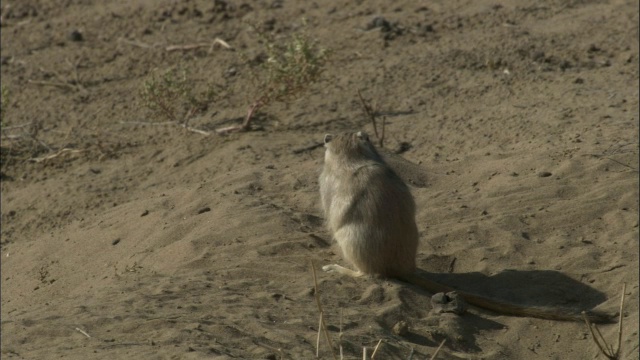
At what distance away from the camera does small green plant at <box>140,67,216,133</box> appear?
953 cm

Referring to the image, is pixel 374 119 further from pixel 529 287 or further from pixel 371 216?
pixel 529 287

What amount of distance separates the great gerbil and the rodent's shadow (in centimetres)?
25

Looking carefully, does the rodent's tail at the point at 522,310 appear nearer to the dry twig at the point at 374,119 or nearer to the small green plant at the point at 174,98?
the dry twig at the point at 374,119

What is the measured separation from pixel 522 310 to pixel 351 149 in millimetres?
1571

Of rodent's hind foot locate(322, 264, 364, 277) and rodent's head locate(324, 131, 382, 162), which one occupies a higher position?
rodent's head locate(324, 131, 382, 162)

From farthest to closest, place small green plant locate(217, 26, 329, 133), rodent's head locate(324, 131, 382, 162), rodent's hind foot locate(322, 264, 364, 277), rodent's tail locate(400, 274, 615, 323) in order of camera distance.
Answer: small green plant locate(217, 26, 329, 133) < rodent's head locate(324, 131, 382, 162) < rodent's hind foot locate(322, 264, 364, 277) < rodent's tail locate(400, 274, 615, 323)

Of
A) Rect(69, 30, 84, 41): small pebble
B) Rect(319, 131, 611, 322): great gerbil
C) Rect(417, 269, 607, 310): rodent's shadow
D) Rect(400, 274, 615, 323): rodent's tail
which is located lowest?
Rect(69, 30, 84, 41): small pebble

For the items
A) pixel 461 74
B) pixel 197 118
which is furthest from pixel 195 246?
pixel 461 74

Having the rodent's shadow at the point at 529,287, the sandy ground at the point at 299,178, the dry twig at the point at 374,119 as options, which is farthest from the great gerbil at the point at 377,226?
the dry twig at the point at 374,119

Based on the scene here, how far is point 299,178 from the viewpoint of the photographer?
26.3 ft

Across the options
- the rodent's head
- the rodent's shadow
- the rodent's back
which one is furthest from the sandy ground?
the rodent's head

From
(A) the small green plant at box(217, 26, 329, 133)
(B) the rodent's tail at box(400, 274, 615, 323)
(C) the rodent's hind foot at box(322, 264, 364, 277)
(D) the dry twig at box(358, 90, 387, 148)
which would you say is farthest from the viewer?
(A) the small green plant at box(217, 26, 329, 133)

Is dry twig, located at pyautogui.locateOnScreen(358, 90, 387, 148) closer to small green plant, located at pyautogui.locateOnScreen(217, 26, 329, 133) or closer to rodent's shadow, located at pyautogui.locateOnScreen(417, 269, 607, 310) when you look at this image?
small green plant, located at pyautogui.locateOnScreen(217, 26, 329, 133)

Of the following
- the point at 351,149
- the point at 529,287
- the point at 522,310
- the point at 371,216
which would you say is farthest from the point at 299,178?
the point at 522,310
